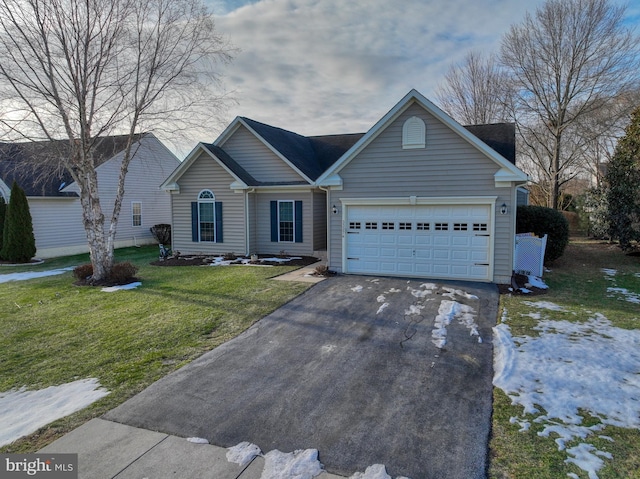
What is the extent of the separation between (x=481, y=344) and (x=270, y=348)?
3541 millimetres

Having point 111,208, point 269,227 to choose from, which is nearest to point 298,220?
point 269,227

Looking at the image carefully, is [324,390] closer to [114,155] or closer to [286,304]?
[286,304]

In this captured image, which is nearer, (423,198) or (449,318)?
(449,318)

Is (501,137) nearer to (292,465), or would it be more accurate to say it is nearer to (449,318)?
(449,318)

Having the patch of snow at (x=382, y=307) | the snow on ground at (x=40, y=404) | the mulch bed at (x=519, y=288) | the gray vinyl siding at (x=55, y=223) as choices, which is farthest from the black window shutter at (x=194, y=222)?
the mulch bed at (x=519, y=288)

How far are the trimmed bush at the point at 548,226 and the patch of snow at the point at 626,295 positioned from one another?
11.9 ft

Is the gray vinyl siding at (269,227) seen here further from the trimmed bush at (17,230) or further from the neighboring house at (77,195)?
the trimmed bush at (17,230)

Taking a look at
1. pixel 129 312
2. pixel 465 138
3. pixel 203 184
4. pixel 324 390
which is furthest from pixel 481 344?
pixel 203 184

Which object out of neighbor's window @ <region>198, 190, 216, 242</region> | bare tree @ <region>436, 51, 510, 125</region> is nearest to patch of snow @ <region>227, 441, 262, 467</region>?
neighbor's window @ <region>198, 190, 216, 242</region>

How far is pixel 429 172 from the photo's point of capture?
1123cm

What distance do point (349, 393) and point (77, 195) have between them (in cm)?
1957

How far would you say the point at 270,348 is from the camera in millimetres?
6715

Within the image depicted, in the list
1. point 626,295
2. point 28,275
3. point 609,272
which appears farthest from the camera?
point 28,275

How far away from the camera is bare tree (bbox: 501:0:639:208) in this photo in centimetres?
2019
